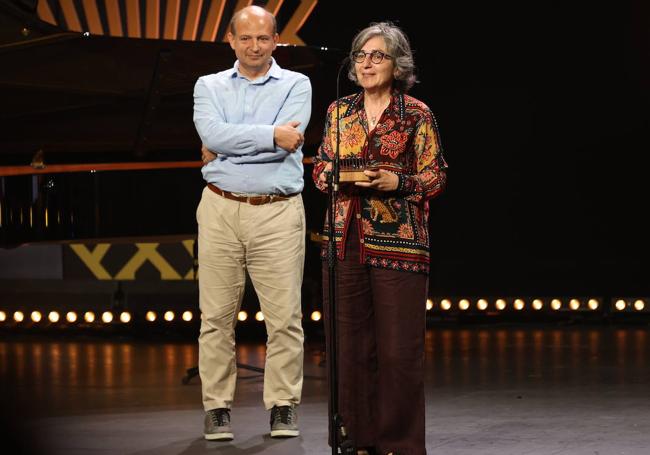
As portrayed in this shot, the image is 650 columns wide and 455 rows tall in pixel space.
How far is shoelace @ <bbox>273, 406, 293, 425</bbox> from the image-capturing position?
4.52 meters

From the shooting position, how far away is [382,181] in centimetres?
371

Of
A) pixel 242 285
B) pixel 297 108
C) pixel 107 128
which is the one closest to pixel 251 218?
pixel 242 285

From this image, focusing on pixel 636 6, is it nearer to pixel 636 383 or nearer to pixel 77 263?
pixel 636 383

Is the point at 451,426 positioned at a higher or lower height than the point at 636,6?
lower

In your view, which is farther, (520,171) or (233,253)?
(520,171)

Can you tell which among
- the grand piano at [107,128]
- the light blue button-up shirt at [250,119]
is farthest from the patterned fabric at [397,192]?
the grand piano at [107,128]

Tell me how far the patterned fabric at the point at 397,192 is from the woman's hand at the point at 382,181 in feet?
0.29

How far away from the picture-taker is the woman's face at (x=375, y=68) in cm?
384

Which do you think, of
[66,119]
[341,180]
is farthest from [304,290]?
[341,180]

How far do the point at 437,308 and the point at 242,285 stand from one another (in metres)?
3.53

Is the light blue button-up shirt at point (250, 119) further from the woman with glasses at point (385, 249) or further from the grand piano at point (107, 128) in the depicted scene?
the grand piano at point (107, 128)

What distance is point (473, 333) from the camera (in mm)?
7566

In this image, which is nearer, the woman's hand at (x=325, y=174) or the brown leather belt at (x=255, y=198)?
the woman's hand at (x=325, y=174)

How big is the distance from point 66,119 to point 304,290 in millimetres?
1825
